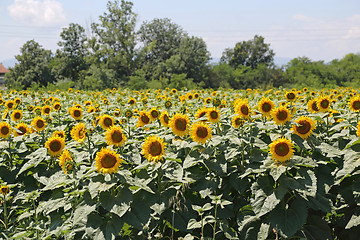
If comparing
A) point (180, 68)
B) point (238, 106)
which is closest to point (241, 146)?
point (238, 106)

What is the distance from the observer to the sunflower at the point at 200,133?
11.7ft

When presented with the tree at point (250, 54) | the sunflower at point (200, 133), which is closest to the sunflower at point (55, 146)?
the sunflower at point (200, 133)

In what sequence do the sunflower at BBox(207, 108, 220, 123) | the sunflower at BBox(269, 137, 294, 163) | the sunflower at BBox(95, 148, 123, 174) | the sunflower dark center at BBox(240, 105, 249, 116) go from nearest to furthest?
the sunflower at BBox(95, 148, 123, 174) → the sunflower at BBox(269, 137, 294, 163) → the sunflower dark center at BBox(240, 105, 249, 116) → the sunflower at BBox(207, 108, 220, 123)

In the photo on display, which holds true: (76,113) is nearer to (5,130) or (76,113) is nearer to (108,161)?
(5,130)

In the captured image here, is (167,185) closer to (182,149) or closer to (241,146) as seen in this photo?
(182,149)

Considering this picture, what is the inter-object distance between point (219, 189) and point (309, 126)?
3.73 ft

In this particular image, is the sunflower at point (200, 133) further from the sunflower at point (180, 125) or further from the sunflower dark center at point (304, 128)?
the sunflower dark center at point (304, 128)

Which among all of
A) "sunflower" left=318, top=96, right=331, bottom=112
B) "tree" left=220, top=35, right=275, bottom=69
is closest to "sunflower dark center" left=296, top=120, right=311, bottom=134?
"sunflower" left=318, top=96, right=331, bottom=112

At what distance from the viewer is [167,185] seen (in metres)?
3.55

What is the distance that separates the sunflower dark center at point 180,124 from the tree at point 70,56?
1990 inches

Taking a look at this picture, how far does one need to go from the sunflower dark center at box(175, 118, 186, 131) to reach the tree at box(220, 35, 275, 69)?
70.4 m

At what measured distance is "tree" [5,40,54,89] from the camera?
53147 millimetres

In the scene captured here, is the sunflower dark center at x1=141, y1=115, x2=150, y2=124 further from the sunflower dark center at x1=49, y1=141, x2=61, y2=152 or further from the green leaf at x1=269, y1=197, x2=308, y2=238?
the green leaf at x1=269, y1=197, x2=308, y2=238

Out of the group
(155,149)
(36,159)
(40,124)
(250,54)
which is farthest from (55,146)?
(250,54)
